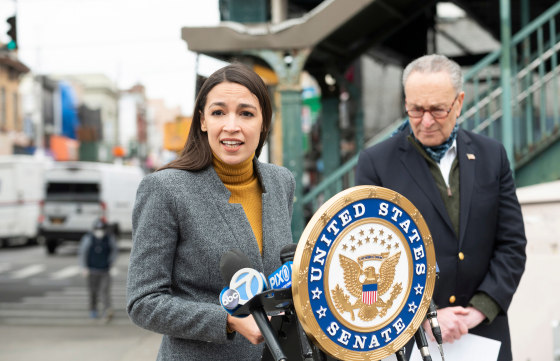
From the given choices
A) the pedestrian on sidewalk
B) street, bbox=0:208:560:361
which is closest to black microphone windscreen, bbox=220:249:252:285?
street, bbox=0:208:560:361

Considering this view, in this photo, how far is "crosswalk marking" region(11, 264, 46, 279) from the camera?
16.4 metres

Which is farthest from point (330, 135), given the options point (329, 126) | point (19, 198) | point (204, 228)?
point (19, 198)

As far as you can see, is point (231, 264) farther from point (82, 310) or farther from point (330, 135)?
point (82, 310)

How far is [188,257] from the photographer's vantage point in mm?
1742

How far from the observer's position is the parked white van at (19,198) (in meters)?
23.0

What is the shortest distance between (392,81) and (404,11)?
23.9 feet

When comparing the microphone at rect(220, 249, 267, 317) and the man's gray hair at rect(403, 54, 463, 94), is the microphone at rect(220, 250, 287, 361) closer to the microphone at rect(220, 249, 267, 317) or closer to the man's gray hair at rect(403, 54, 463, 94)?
the microphone at rect(220, 249, 267, 317)

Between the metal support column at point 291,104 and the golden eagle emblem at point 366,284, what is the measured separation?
18.7 feet

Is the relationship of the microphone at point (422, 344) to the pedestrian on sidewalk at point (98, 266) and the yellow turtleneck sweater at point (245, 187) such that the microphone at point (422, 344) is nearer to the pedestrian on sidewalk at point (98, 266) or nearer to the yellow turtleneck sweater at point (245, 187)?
the yellow turtleneck sweater at point (245, 187)

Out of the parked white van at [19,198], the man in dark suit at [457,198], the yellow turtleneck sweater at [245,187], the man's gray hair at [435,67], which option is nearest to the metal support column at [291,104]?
the man in dark suit at [457,198]

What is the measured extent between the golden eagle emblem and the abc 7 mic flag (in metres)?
0.16

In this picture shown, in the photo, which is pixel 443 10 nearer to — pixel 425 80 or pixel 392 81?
pixel 392 81

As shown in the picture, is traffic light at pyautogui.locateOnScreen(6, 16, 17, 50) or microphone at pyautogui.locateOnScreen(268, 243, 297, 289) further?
traffic light at pyautogui.locateOnScreen(6, 16, 17, 50)

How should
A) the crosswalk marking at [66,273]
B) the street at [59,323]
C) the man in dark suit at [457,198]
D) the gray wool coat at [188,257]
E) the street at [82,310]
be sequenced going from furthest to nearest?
1. the crosswalk marking at [66,273]
2. the street at [59,323]
3. the street at [82,310]
4. the man in dark suit at [457,198]
5. the gray wool coat at [188,257]
